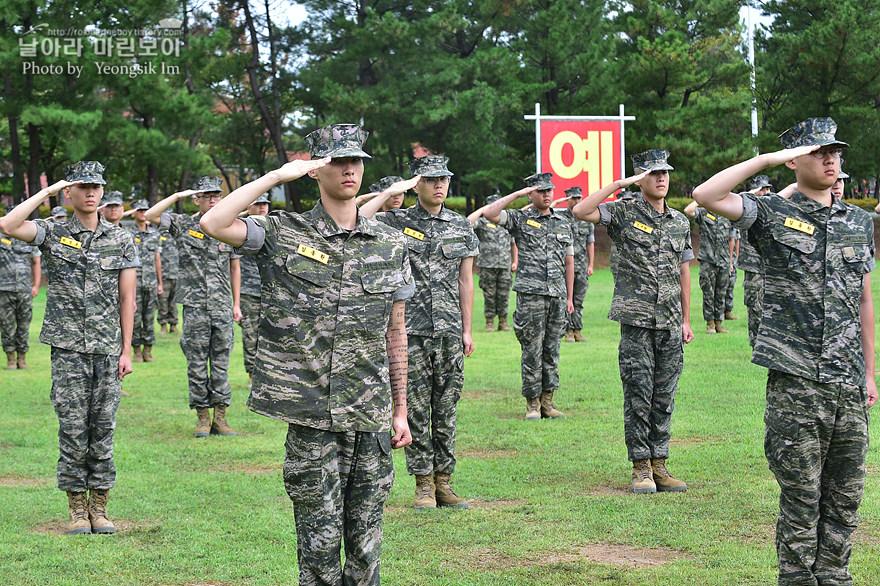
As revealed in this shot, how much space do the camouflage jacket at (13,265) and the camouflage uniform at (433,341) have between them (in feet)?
33.5

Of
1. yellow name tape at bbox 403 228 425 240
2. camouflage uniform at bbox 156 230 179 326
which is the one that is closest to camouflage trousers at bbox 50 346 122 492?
yellow name tape at bbox 403 228 425 240

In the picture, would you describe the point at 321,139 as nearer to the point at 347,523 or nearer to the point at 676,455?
the point at 347,523

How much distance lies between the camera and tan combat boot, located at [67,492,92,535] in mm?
7188

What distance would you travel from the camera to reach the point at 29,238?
279 inches

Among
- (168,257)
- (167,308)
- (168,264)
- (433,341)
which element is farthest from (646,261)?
(167,308)

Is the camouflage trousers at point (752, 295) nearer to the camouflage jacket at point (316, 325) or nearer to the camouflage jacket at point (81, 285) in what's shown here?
the camouflage jacket at point (81, 285)

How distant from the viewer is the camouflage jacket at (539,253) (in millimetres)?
11203

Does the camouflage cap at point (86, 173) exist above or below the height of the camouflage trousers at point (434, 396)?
above

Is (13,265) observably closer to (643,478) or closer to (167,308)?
(167,308)

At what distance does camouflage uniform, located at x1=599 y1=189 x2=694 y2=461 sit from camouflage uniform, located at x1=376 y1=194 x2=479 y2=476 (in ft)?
4.08

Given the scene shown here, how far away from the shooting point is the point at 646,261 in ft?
26.8

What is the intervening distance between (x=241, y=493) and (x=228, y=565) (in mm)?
1839

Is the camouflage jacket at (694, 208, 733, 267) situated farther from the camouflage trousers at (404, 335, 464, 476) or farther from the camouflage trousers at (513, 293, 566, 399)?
the camouflage trousers at (404, 335, 464, 476)

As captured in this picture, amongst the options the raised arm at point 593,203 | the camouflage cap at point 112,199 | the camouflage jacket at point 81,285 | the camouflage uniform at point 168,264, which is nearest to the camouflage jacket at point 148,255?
the camouflage uniform at point 168,264
